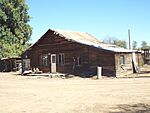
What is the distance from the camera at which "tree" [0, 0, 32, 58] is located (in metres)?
58.8

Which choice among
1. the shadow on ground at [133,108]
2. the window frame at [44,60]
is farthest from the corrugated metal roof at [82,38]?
the shadow on ground at [133,108]

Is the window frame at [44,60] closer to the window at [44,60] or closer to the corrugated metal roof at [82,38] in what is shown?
the window at [44,60]

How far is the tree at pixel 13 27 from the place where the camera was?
58844 mm

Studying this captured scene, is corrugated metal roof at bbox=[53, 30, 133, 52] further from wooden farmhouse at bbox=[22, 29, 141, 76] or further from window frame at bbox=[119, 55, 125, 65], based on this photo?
window frame at bbox=[119, 55, 125, 65]

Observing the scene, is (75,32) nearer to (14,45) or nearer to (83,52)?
(83,52)

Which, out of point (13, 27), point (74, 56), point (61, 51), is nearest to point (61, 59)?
point (61, 51)

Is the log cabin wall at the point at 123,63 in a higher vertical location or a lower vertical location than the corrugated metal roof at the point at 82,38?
lower

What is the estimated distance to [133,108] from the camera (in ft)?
40.9

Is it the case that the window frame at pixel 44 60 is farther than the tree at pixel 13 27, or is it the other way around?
the tree at pixel 13 27

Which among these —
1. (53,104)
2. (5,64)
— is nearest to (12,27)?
(5,64)

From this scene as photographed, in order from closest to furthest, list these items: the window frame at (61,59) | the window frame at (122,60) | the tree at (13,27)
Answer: the window frame at (122,60) < the window frame at (61,59) < the tree at (13,27)

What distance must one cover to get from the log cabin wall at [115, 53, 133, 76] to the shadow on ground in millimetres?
20323

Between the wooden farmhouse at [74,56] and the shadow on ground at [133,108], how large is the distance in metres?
→ 20.2

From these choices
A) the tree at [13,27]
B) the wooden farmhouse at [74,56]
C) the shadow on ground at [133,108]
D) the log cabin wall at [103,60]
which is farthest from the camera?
the tree at [13,27]
